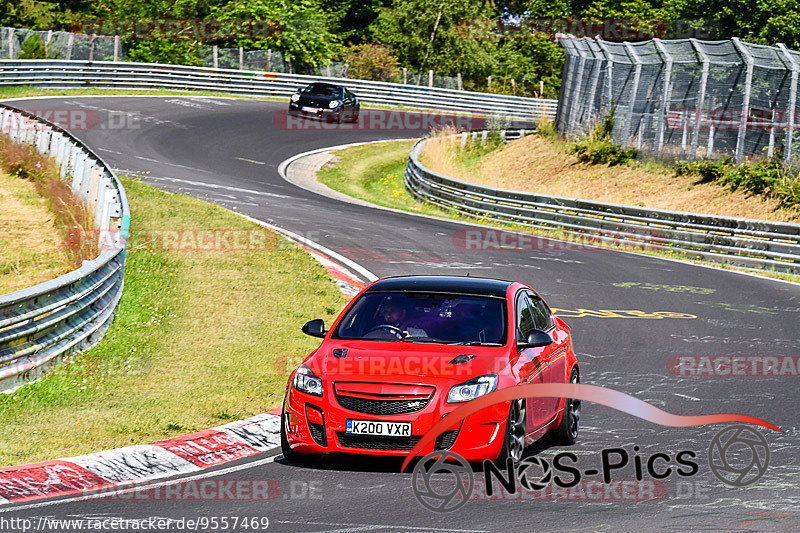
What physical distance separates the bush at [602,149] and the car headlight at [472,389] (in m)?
26.7

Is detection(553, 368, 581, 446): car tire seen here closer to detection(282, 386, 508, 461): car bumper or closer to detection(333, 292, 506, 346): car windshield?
detection(333, 292, 506, 346): car windshield

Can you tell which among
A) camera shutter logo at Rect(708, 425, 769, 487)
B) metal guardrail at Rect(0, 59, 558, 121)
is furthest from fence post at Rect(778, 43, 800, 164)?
camera shutter logo at Rect(708, 425, 769, 487)

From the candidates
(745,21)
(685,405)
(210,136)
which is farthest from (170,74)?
(685,405)

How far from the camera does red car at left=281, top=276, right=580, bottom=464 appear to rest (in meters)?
7.98

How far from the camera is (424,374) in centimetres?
814

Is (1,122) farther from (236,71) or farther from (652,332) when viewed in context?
(236,71)

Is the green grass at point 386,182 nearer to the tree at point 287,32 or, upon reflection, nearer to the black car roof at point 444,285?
the black car roof at point 444,285

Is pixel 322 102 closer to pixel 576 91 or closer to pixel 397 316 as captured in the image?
pixel 576 91

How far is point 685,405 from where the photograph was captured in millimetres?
10812

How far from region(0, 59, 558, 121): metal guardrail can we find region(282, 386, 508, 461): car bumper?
37343mm

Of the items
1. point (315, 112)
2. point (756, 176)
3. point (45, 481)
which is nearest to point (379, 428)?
point (45, 481)

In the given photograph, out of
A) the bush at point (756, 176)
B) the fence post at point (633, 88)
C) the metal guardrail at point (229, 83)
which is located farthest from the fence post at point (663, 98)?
the metal guardrail at point (229, 83)

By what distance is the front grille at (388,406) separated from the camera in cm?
798

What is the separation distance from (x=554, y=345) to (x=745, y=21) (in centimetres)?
5588
